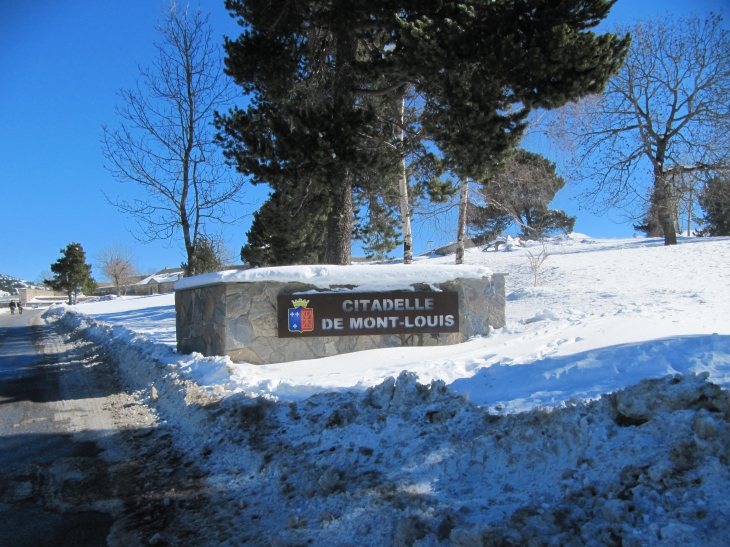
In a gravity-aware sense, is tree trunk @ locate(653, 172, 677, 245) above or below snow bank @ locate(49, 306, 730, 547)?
above

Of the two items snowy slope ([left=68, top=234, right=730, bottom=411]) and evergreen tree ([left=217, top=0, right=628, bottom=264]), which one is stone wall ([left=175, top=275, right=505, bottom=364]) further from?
evergreen tree ([left=217, top=0, right=628, bottom=264])

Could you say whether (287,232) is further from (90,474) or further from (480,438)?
(480,438)

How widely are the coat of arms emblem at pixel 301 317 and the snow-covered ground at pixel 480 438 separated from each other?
594 mm

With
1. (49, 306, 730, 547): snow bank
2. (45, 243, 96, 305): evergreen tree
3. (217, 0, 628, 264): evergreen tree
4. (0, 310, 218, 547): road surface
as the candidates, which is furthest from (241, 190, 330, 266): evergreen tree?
(45, 243, 96, 305): evergreen tree

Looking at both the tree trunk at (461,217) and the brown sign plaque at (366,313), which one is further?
the tree trunk at (461,217)

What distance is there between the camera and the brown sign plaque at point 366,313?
25.6ft

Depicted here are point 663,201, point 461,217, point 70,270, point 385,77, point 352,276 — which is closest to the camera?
point 352,276

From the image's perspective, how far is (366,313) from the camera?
318 inches

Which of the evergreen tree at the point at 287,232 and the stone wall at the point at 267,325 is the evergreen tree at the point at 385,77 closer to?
the evergreen tree at the point at 287,232

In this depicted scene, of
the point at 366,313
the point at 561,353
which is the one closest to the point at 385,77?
the point at 366,313

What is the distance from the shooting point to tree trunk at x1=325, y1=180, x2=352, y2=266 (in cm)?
1147

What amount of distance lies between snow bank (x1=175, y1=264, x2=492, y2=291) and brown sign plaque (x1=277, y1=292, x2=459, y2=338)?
0.18 m

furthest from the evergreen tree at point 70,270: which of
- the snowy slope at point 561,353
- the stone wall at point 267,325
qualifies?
the stone wall at point 267,325

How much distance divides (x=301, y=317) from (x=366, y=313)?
105cm
